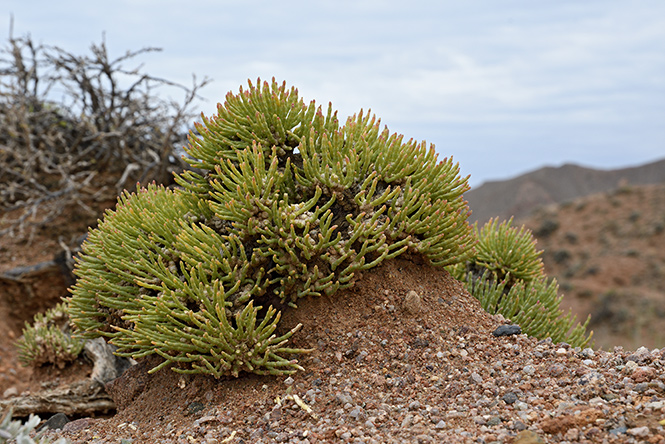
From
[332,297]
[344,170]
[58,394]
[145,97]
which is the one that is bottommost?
[58,394]

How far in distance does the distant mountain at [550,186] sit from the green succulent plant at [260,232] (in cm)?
6178

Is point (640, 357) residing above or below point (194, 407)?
above

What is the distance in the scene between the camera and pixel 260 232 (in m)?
4.12

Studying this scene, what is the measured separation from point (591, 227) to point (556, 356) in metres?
31.0

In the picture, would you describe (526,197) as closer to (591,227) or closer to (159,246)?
(591,227)

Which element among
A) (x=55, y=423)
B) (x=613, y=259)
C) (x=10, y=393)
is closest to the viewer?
(x=55, y=423)

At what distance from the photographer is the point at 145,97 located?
10.1m

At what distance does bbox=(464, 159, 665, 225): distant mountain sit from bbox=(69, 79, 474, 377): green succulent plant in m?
61.8

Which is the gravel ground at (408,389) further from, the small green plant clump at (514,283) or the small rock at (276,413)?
the small green plant clump at (514,283)

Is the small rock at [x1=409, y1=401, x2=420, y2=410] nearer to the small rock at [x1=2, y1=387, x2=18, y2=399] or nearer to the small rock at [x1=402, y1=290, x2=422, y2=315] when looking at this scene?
the small rock at [x1=402, y1=290, x2=422, y2=315]

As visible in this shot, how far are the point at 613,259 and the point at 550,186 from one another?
150 ft

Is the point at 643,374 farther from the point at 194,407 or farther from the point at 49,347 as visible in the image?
the point at 49,347

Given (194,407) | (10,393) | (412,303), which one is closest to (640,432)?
(412,303)

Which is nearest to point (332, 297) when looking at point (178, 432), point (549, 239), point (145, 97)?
point (178, 432)
